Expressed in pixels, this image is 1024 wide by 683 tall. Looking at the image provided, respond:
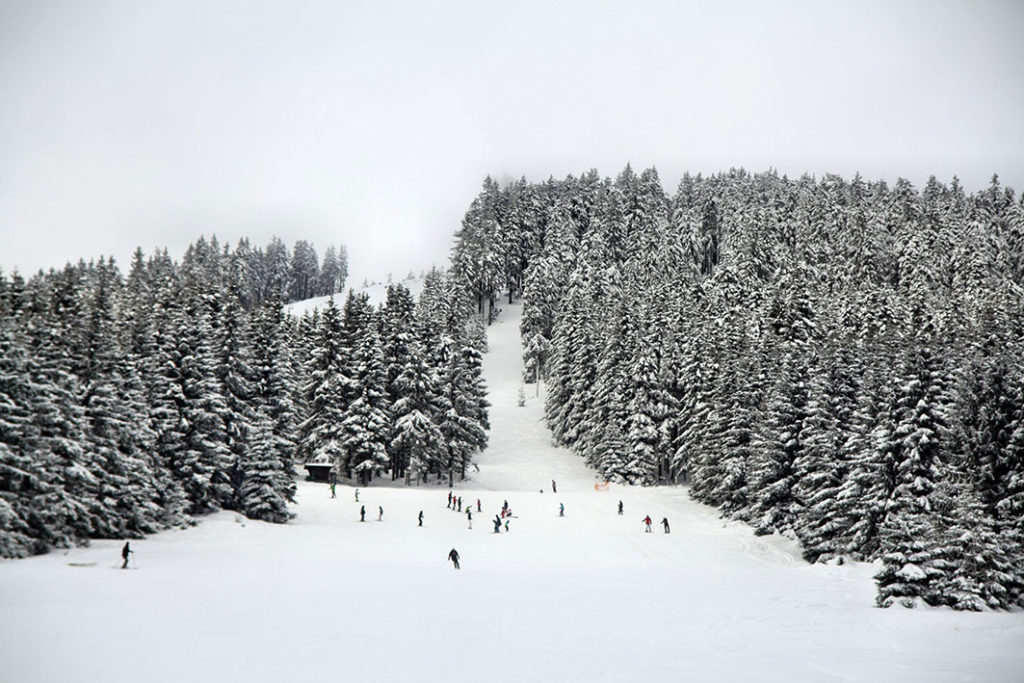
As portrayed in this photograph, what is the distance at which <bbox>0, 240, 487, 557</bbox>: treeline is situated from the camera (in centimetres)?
2572

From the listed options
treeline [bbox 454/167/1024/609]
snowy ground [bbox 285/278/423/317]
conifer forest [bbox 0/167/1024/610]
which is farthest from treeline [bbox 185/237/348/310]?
treeline [bbox 454/167/1024/609]

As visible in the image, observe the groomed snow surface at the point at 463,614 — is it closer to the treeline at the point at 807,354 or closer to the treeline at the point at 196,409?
the treeline at the point at 196,409

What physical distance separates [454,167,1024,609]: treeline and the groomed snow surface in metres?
3.13

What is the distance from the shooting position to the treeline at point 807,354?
24453mm

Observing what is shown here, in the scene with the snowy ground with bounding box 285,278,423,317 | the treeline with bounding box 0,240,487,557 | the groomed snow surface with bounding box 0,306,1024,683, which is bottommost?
the groomed snow surface with bounding box 0,306,1024,683

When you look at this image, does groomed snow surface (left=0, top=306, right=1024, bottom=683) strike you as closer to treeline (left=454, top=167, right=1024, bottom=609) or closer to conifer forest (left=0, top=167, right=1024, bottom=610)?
conifer forest (left=0, top=167, right=1024, bottom=610)

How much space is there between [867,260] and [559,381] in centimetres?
4544

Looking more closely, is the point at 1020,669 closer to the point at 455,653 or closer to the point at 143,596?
the point at 455,653

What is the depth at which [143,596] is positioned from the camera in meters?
20.0

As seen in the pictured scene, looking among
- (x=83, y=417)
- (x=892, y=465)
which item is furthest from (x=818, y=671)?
(x=83, y=417)

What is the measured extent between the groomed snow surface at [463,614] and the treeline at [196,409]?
2.34 meters

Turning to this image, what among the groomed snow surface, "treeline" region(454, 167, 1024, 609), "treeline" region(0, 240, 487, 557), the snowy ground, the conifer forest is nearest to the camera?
the groomed snow surface

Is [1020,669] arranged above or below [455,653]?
above

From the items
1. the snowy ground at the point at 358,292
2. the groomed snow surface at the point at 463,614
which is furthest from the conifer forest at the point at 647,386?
the snowy ground at the point at 358,292
